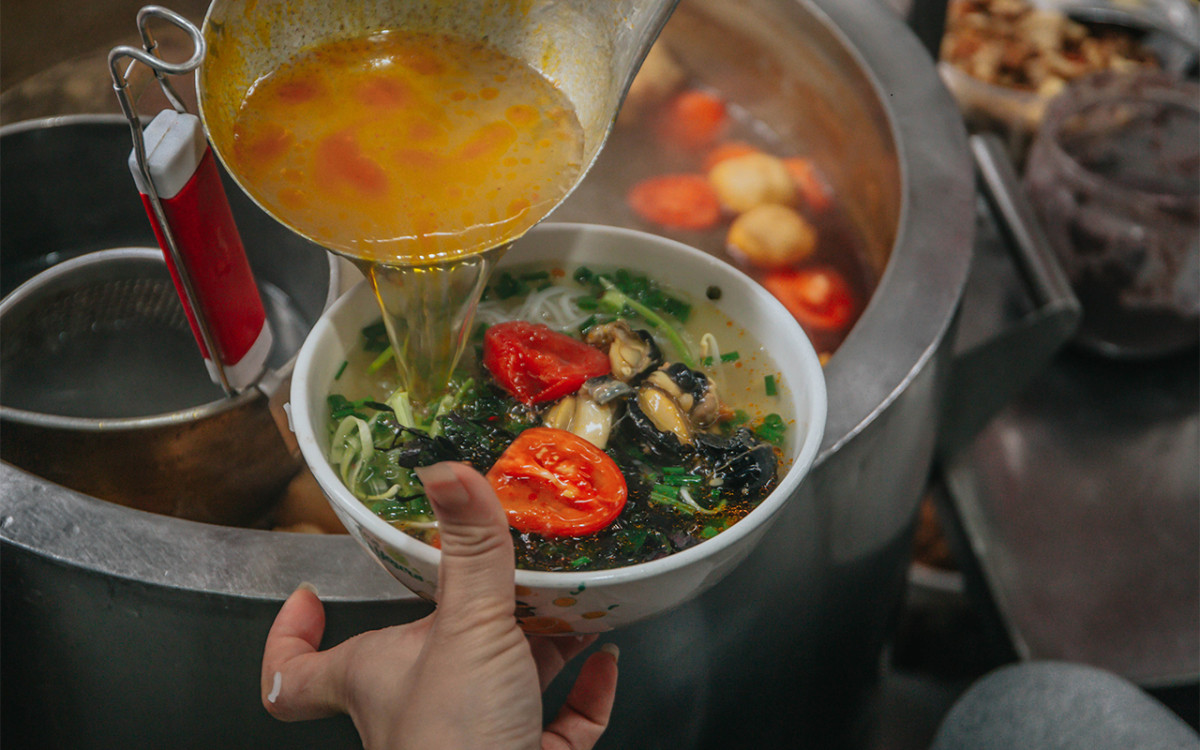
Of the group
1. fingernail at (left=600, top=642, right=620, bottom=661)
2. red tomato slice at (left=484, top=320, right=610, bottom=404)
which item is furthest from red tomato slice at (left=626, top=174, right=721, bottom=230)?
fingernail at (left=600, top=642, right=620, bottom=661)

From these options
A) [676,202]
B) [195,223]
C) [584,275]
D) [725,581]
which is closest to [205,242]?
[195,223]

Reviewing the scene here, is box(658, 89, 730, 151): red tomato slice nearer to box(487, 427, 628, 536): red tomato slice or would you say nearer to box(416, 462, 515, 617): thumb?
box(487, 427, 628, 536): red tomato slice

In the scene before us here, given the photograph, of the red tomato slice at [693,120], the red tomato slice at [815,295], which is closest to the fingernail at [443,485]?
the red tomato slice at [815,295]

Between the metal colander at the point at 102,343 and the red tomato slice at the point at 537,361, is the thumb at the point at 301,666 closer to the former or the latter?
the red tomato slice at the point at 537,361

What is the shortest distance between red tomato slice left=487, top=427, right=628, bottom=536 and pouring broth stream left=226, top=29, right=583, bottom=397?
246mm

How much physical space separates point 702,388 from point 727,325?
145mm

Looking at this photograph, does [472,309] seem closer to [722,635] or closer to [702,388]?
[702,388]

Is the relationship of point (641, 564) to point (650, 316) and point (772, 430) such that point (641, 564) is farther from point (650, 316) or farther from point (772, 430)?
point (650, 316)

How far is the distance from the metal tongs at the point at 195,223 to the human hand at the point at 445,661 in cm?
44

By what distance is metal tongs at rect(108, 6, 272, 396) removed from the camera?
50.3 inches

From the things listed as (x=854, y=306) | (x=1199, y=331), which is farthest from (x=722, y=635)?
(x=1199, y=331)

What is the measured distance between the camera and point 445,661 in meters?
1.04

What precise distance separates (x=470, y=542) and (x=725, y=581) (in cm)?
66

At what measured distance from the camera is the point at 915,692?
2.84 meters
